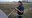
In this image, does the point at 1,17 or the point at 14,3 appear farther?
the point at 14,3

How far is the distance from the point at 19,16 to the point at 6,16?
292mm

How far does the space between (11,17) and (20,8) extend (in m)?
0.31

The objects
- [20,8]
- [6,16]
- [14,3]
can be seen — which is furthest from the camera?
[14,3]

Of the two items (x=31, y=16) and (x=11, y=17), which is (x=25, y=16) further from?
(x=11, y=17)

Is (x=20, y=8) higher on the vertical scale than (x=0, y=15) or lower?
higher

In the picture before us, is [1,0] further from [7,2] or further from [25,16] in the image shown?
[25,16]

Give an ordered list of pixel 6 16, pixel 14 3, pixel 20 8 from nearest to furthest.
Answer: pixel 6 16 < pixel 20 8 < pixel 14 3

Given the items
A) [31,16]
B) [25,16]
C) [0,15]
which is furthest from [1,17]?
[31,16]

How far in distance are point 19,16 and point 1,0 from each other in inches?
86.8

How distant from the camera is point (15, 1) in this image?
3.73 meters

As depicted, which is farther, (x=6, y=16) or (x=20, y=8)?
(x=20, y=8)

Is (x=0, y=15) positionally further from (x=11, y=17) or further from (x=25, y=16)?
(x=25, y=16)

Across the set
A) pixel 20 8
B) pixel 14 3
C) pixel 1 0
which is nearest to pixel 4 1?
pixel 1 0

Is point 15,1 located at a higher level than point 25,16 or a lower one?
higher
